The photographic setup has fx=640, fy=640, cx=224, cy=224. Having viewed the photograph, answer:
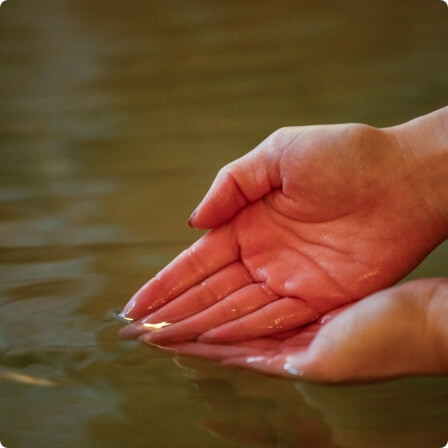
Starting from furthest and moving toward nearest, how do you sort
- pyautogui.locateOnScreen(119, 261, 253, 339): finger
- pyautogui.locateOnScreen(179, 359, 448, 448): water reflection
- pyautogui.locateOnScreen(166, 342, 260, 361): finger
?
1. pyautogui.locateOnScreen(119, 261, 253, 339): finger
2. pyautogui.locateOnScreen(166, 342, 260, 361): finger
3. pyautogui.locateOnScreen(179, 359, 448, 448): water reflection

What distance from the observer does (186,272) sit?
1.04 meters

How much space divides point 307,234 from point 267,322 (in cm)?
20

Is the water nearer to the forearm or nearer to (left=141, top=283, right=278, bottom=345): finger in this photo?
(left=141, top=283, right=278, bottom=345): finger

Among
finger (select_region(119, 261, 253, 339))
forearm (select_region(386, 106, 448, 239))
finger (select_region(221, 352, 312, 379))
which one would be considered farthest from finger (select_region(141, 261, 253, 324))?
forearm (select_region(386, 106, 448, 239))

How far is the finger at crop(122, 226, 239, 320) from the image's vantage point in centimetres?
103

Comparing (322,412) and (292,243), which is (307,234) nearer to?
(292,243)

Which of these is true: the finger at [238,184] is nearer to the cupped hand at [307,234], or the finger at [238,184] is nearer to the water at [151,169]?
the cupped hand at [307,234]

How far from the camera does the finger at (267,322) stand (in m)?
0.92

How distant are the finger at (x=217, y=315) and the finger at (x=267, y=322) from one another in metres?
0.02

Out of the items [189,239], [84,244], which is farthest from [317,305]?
[84,244]

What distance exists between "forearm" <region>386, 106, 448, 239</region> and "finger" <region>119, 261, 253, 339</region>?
32 centimetres

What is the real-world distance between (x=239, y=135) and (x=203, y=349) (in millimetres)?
936

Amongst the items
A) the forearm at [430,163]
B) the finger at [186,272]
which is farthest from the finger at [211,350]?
the forearm at [430,163]

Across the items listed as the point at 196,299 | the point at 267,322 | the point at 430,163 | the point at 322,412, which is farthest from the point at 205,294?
the point at 430,163
